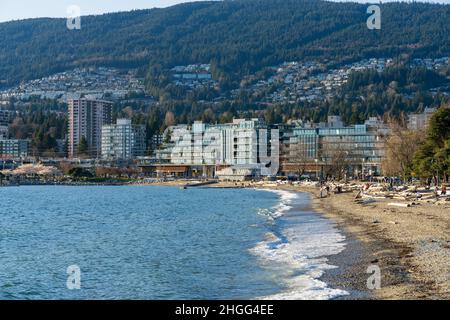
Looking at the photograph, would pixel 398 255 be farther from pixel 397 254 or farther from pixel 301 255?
pixel 301 255

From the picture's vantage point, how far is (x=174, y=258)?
26.8 meters

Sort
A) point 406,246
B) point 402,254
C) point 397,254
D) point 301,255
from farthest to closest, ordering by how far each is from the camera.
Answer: point 301,255
point 406,246
point 397,254
point 402,254

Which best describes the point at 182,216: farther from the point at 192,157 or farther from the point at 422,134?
the point at 192,157

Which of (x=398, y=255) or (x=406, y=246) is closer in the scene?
Result: (x=398, y=255)

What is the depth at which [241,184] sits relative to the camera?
12988cm

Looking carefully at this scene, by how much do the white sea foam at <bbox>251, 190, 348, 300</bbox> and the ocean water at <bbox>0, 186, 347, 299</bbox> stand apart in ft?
0.11

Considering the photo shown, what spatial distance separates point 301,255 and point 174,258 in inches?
182

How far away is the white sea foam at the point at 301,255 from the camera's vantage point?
61.1 feet

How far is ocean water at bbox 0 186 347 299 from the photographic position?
20.1m

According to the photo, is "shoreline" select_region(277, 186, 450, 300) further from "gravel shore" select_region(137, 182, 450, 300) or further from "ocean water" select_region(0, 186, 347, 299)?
"ocean water" select_region(0, 186, 347, 299)

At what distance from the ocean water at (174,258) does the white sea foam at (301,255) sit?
0.03 metres

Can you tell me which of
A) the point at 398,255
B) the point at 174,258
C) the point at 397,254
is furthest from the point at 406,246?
the point at 174,258

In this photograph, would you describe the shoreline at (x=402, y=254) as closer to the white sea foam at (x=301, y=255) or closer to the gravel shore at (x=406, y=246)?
the gravel shore at (x=406, y=246)
